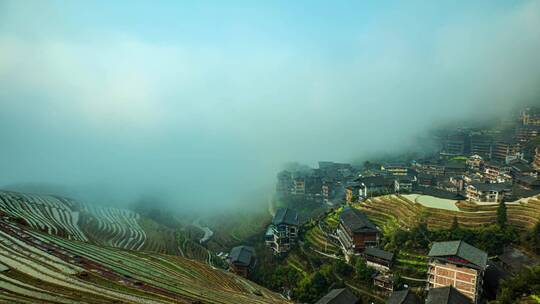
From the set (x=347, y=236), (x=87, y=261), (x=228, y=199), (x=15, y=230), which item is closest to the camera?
(x=87, y=261)

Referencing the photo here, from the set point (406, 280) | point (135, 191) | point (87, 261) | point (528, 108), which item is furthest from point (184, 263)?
point (528, 108)

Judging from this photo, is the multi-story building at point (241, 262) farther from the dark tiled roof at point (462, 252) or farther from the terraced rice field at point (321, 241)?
the dark tiled roof at point (462, 252)

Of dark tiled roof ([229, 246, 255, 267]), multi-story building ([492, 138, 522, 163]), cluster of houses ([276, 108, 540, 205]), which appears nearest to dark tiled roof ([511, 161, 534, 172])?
cluster of houses ([276, 108, 540, 205])

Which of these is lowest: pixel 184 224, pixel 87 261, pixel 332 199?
pixel 184 224

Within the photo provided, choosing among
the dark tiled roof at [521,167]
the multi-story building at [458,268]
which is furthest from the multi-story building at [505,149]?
the multi-story building at [458,268]

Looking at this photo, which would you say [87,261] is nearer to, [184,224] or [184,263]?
[184,263]

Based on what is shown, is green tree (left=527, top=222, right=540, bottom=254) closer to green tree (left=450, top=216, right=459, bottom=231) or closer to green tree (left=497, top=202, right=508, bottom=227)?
green tree (left=497, top=202, right=508, bottom=227)
